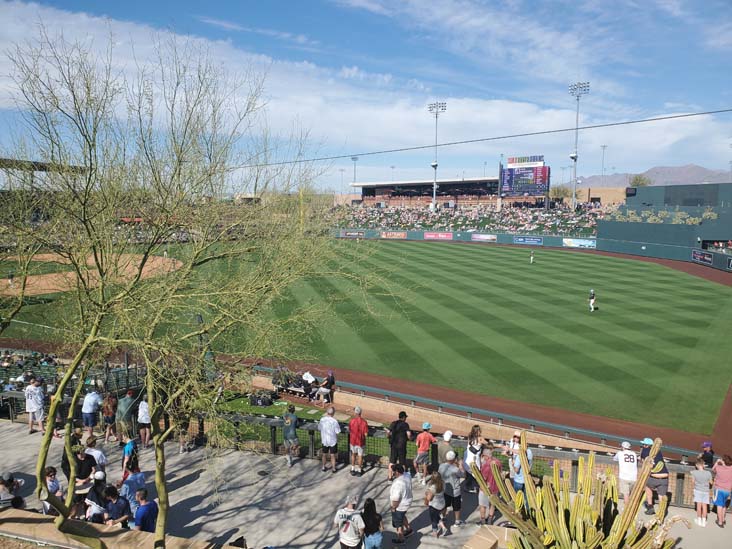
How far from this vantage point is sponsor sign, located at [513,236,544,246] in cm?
6469

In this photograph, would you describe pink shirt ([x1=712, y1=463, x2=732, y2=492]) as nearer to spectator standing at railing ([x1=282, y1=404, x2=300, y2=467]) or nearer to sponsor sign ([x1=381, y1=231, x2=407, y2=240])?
spectator standing at railing ([x1=282, y1=404, x2=300, y2=467])

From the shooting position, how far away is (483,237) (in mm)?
70438

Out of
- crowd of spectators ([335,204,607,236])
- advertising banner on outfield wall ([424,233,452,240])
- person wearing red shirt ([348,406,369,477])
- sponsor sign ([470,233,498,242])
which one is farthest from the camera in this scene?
advertising banner on outfield wall ([424,233,452,240])

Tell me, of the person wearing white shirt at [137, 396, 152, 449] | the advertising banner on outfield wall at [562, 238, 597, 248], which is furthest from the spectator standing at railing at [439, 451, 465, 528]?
the advertising banner on outfield wall at [562, 238, 597, 248]

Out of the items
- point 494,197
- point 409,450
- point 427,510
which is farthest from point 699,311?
point 494,197

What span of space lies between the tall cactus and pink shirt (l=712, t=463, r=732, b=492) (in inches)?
260

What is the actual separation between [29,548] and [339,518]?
12.6 feet

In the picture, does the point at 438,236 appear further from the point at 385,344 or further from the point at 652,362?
the point at 652,362

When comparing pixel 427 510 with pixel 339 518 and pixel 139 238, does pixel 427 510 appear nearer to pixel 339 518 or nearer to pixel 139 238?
pixel 339 518

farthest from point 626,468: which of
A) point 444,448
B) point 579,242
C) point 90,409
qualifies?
point 579,242

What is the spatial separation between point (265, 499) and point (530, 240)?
61.5 m

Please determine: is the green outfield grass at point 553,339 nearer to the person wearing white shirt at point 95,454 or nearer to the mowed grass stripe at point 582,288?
the mowed grass stripe at point 582,288

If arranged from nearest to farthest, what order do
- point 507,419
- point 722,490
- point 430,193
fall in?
point 722,490 < point 507,419 < point 430,193

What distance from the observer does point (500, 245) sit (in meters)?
66.6
